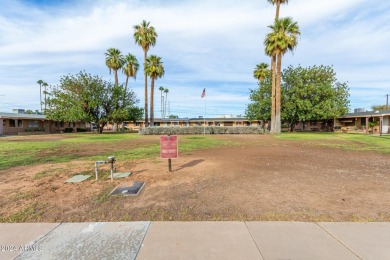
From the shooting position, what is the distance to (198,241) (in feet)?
10.1

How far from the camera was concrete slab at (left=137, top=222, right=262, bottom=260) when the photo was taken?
9.05 feet

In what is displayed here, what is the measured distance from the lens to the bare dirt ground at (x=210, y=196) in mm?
4004

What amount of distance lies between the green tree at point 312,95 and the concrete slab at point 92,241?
34741 millimetres

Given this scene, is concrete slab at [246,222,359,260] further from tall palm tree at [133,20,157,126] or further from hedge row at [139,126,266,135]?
tall palm tree at [133,20,157,126]

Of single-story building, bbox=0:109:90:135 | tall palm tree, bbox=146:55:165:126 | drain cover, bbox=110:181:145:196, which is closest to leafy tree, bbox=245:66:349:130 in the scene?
tall palm tree, bbox=146:55:165:126

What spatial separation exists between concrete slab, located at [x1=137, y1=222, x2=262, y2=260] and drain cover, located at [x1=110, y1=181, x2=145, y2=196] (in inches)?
69.6

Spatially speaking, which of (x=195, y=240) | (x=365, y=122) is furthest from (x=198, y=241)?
(x=365, y=122)

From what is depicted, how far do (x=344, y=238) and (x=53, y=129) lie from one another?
2049 inches

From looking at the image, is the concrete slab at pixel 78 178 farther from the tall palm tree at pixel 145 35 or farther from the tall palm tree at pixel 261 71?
the tall palm tree at pixel 261 71

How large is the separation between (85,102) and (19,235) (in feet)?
115

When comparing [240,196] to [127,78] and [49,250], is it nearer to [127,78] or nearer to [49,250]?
[49,250]

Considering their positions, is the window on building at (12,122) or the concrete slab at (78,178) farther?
the window on building at (12,122)

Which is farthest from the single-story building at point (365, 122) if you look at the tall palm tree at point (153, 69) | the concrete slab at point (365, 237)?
the concrete slab at point (365, 237)

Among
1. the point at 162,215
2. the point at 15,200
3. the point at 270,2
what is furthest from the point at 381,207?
the point at 270,2
